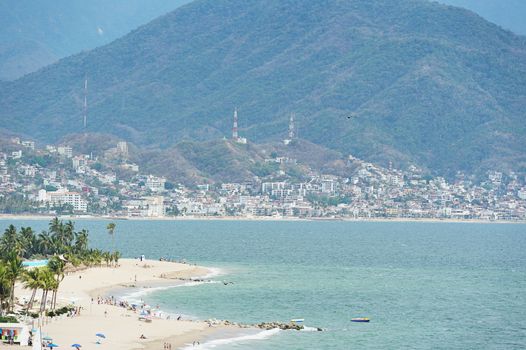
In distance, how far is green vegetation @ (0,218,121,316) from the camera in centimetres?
8219

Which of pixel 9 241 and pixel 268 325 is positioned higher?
pixel 9 241

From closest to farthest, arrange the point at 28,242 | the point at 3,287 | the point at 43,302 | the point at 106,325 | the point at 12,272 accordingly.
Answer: the point at 3,287
the point at 12,272
the point at 43,302
the point at 106,325
the point at 28,242

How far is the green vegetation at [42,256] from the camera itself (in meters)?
82.2

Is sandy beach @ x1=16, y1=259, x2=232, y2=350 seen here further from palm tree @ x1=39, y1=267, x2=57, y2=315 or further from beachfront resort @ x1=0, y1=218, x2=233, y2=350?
palm tree @ x1=39, y1=267, x2=57, y2=315

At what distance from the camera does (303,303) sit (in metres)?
106

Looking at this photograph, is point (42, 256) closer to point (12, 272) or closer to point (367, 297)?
point (367, 297)

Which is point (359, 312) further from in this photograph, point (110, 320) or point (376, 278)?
point (376, 278)

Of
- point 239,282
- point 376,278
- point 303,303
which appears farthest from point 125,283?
point 376,278

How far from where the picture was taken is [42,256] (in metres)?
134

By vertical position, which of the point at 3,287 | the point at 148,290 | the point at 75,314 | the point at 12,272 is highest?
the point at 12,272

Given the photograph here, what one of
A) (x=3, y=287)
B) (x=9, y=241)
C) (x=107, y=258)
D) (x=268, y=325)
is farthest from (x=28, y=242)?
(x=3, y=287)

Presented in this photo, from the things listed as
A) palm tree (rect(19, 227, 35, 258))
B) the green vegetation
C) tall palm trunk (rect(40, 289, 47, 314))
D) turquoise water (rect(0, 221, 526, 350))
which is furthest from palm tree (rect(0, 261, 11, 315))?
palm tree (rect(19, 227, 35, 258))

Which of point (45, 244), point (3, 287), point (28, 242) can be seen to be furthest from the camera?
point (45, 244)

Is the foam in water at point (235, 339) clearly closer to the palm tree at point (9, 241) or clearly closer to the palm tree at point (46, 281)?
the palm tree at point (46, 281)
